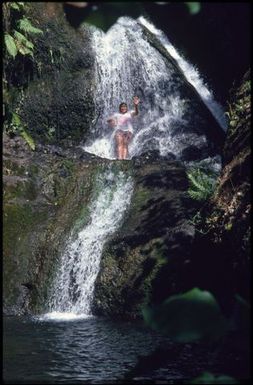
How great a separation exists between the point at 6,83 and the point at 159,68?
4.36 m

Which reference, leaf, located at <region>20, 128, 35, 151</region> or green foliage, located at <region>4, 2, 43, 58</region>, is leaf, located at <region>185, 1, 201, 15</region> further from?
green foliage, located at <region>4, 2, 43, 58</region>

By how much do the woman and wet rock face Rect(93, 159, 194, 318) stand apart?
385 centimetres

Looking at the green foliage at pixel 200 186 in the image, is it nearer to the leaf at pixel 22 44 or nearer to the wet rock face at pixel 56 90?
the wet rock face at pixel 56 90

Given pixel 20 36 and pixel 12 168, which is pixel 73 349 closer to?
pixel 12 168

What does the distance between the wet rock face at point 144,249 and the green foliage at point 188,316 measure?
8108mm

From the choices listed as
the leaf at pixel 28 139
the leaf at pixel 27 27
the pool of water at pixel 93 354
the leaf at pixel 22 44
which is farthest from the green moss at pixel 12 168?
the pool of water at pixel 93 354

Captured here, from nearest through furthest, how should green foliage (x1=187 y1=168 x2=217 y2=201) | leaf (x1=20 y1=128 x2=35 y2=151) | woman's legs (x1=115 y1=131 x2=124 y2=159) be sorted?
1. green foliage (x1=187 y1=168 x2=217 y2=201)
2. leaf (x1=20 y1=128 x2=35 y2=151)
3. woman's legs (x1=115 y1=131 x2=124 y2=159)

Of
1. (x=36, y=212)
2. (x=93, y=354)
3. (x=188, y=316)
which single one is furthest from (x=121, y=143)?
(x=188, y=316)

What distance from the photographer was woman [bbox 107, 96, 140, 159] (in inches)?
585

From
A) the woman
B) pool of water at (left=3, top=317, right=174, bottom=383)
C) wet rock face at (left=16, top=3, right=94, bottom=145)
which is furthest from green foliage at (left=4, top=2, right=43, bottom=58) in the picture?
pool of water at (left=3, top=317, right=174, bottom=383)

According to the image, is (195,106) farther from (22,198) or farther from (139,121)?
(22,198)

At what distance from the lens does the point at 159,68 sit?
16281mm

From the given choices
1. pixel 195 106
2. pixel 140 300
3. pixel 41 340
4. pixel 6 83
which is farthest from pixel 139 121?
pixel 41 340

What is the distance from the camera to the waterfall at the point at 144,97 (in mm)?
15156
